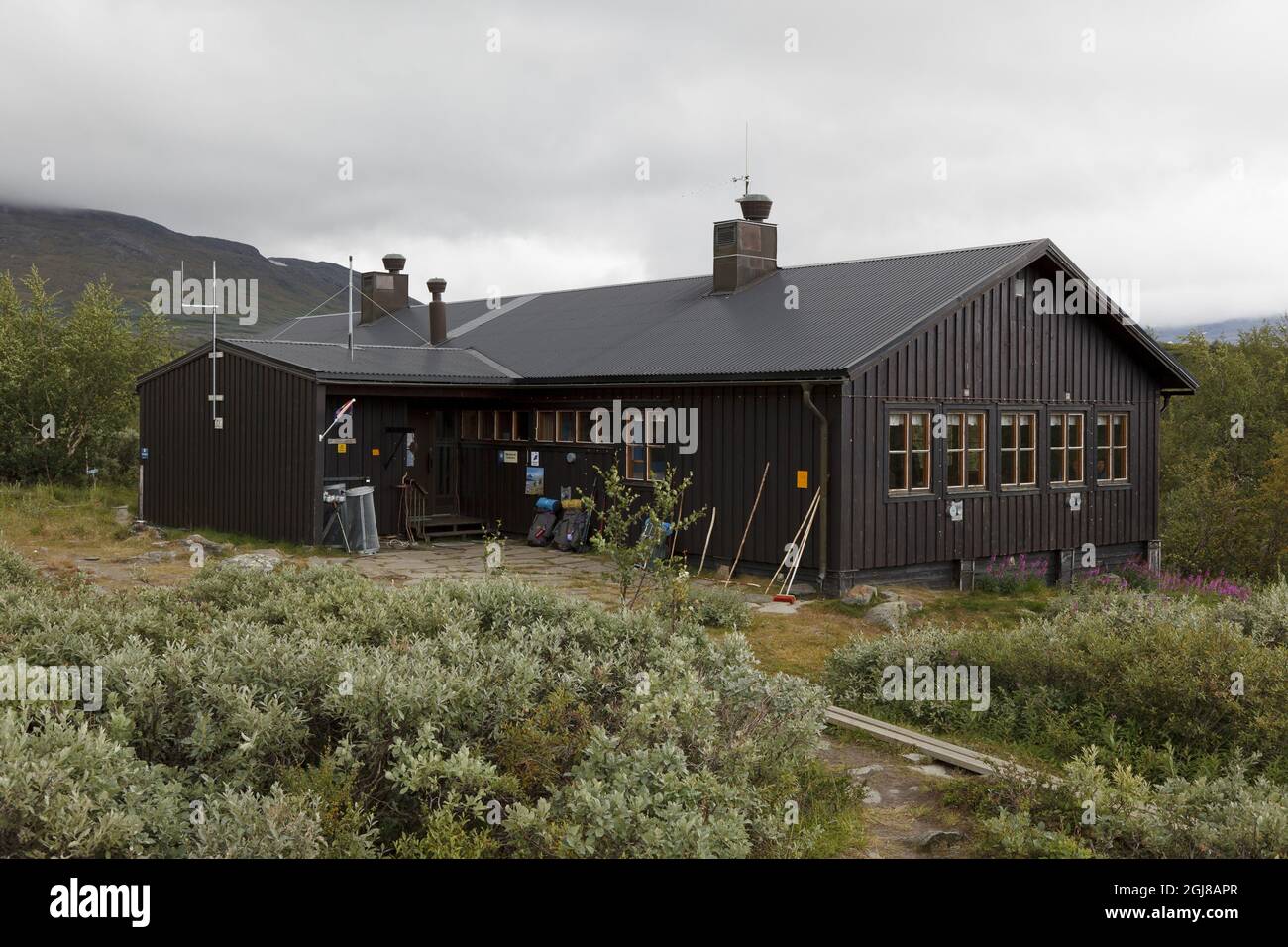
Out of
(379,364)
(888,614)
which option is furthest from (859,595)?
(379,364)

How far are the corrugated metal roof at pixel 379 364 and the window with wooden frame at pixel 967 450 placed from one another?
791cm

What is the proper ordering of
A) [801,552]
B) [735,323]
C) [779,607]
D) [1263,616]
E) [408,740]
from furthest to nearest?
[735,323]
[801,552]
[779,607]
[1263,616]
[408,740]

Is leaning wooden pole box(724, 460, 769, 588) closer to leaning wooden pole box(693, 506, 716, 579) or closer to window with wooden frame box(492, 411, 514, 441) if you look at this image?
leaning wooden pole box(693, 506, 716, 579)

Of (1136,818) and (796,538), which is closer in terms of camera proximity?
(1136,818)

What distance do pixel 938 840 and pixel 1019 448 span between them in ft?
42.3

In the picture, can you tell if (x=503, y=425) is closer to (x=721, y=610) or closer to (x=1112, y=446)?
(x=721, y=610)

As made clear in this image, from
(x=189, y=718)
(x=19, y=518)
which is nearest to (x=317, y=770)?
(x=189, y=718)

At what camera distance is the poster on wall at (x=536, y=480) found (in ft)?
66.9

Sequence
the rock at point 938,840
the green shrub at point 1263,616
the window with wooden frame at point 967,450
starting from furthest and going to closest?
the window with wooden frame at point 967,450 → the green shrub at point 1263,616 → the rock at point 938,840

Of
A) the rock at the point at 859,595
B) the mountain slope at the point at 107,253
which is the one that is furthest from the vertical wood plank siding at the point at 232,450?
the mountain slope at the point at 107,253

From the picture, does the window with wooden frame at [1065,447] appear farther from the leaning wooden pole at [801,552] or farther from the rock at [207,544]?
the rock at [207,544]

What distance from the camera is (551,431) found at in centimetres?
2044

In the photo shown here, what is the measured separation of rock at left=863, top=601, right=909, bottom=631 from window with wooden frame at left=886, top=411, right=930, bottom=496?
2431 mm
